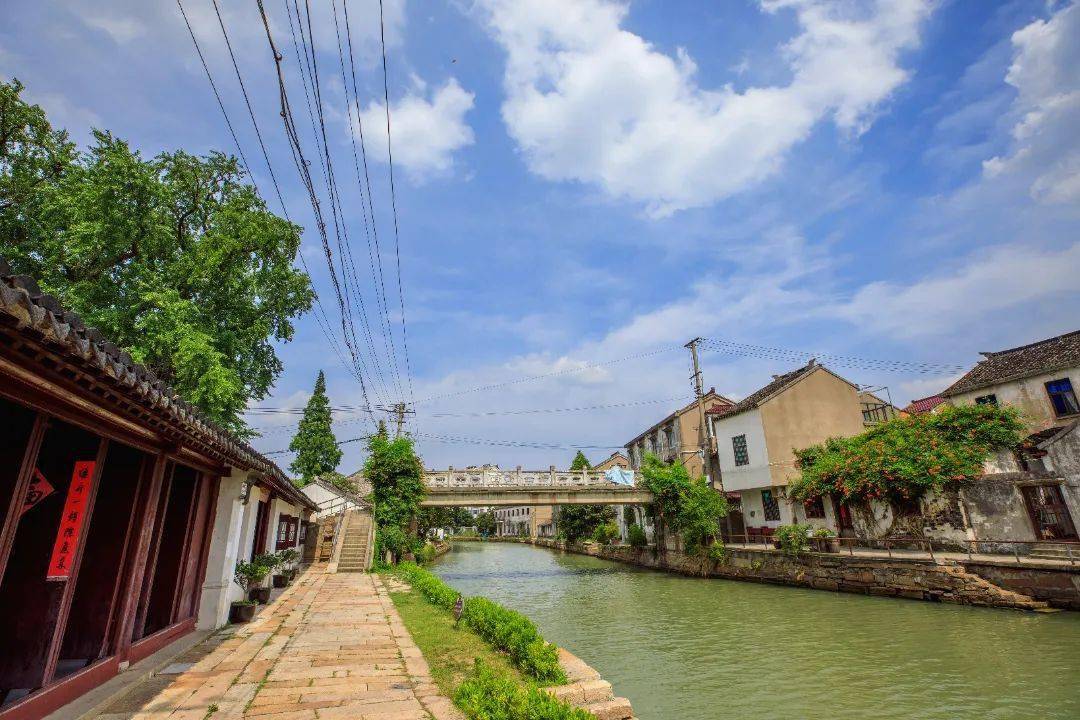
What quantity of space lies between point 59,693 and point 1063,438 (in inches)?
974

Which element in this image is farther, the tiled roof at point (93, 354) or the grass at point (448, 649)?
the grass at point (448, 649)

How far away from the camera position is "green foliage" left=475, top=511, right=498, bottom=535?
284 ft

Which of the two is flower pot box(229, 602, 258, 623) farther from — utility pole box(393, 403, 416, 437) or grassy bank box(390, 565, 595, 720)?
utility pole box(393, 403, 416, 437)

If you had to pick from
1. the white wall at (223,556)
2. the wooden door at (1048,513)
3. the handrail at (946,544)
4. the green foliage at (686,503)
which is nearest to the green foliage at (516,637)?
the white wall at (223,556)

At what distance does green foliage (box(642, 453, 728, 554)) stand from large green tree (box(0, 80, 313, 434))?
19.7 meters

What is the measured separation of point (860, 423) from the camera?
92.2 feet

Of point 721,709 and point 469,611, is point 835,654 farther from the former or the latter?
point 469,611

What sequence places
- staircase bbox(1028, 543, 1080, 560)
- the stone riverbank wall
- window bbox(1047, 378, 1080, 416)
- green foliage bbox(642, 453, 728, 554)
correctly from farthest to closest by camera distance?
green foliage bbox(642, 453, 728, 554) < window bbox(1047, 378, 1080, 416) < staircase bbox(1028, 543, 1080, 560) < the stone riverbank wall

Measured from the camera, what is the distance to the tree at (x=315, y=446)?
4794cm

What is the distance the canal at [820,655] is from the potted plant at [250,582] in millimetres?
6729

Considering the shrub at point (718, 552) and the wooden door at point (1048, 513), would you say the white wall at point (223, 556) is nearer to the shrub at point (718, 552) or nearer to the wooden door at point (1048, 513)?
the shrub at point (718, 552)

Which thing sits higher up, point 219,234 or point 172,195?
point 172,195

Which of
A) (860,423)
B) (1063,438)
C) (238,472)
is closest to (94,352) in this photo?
(238,472)

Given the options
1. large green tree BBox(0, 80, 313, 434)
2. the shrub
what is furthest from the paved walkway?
the shrub
